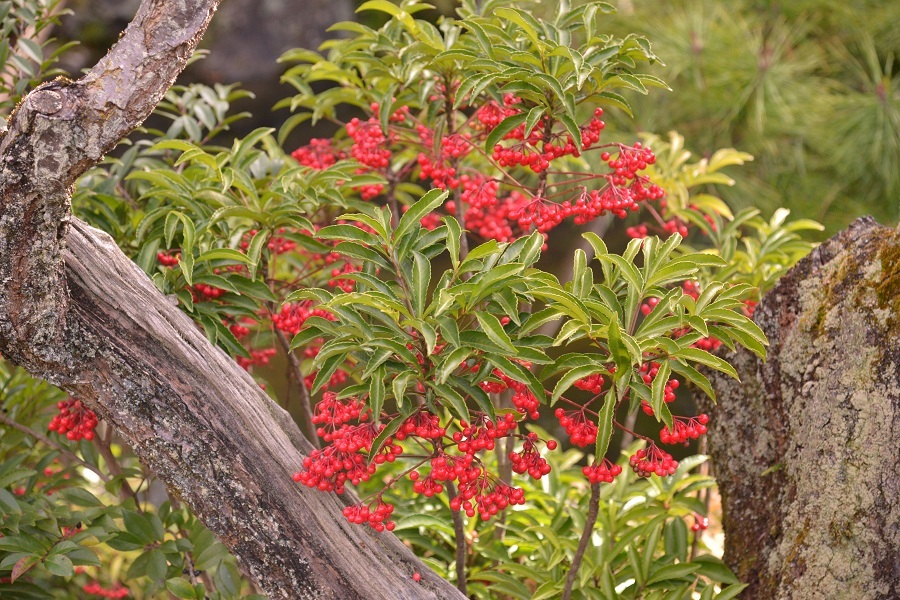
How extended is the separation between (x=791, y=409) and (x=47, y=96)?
164cm

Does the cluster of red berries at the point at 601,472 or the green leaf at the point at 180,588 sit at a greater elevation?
the cluster of red berries at the point at 601,472

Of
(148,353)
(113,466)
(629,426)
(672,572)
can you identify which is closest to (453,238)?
(148,353)

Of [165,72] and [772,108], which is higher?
[165,72]

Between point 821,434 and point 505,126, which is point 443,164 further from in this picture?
point 821,434

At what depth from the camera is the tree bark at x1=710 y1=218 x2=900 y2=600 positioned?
1.63 metres

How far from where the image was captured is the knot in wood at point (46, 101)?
4.45 feet

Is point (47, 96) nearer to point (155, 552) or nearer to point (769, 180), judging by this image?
point (155, 552)

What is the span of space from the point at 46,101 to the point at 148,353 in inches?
20.3

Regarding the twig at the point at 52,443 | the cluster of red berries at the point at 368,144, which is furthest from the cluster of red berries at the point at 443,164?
the twig at the point at 52,443

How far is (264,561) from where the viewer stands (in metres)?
1.66

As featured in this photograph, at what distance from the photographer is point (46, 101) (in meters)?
1.37

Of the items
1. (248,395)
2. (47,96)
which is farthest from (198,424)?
(47,96)

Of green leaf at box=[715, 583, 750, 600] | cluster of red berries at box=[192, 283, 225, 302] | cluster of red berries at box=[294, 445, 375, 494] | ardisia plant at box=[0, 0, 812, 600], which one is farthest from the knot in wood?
green leaf at box=[715, 583, 750, 600]

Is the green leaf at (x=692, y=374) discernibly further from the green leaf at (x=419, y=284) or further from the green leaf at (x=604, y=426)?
the green leaf at (x=419, y=284)
